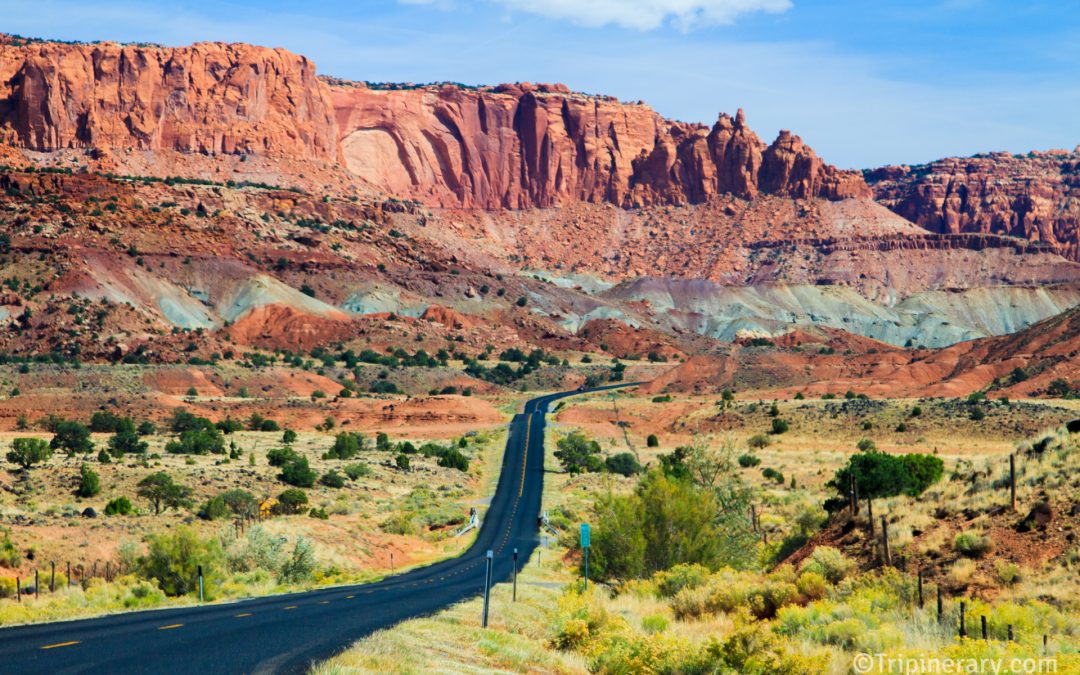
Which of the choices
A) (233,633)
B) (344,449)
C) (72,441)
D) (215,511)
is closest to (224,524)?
(215,511)

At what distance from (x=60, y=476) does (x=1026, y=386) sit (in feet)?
247

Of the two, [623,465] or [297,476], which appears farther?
[623,465]

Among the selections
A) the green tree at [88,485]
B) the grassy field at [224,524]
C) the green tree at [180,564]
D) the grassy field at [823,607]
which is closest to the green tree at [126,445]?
the grassy field at [224,524]

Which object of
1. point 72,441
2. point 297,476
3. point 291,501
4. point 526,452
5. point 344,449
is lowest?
point 526,452

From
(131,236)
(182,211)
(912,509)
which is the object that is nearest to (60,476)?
(912,509)

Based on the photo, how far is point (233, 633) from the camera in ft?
55.4

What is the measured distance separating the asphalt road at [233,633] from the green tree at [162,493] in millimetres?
19586

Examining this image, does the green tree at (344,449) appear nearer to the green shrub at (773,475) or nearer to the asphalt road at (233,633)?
the green shrub at (773,475)

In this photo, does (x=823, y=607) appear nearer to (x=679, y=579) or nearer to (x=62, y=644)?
(x=679, y=579)

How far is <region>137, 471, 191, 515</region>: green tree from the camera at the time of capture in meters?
47.9

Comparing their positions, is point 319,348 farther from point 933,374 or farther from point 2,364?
point 933,374

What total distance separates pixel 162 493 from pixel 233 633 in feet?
110

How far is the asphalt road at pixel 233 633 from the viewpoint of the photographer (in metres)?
13.8

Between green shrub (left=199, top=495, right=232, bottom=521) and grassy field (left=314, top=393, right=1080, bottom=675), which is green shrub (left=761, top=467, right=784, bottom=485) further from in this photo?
green shrub (left=199, top=495, right=232, bottom=521)
